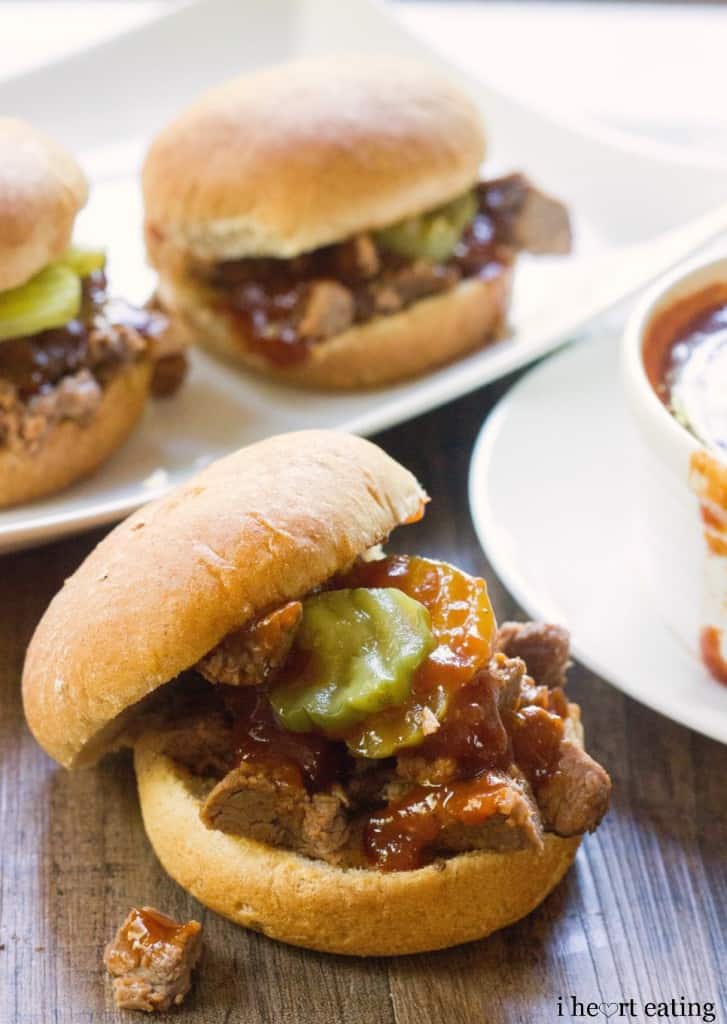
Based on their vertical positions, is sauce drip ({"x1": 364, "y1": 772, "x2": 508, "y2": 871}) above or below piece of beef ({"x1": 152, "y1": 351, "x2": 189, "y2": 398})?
above

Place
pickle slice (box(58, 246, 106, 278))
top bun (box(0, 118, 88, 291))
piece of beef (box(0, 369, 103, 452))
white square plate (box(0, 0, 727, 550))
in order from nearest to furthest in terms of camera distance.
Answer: top bun (box(0, 118, 88, 291)) → piece of beef (box(0, 369, 103, 452)) → pickle slice (box(58, 246, 106, 278)) → white square plate (box(0, 0, 727, 550))

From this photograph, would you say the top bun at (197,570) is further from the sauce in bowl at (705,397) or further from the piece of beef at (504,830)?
the sauce in bowl at (705,397)

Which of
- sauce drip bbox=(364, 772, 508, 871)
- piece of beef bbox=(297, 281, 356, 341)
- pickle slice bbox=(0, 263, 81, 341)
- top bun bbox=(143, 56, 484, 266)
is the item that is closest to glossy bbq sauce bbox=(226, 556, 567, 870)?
sauce drip bbox=(364, 772, 508, 871)

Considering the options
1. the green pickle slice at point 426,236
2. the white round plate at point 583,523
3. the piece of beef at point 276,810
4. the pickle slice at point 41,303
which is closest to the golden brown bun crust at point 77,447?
the pickle slice at point 41,303

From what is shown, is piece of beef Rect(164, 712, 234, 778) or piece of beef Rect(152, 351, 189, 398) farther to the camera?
piece of beef Rect(152, 351, 189, 398)

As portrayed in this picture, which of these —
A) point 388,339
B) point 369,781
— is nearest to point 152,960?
point 369,781

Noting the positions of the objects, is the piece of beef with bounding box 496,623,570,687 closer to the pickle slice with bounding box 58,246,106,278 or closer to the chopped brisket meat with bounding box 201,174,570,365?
the chopped brisket meat with bounding box 201,174,570,365
